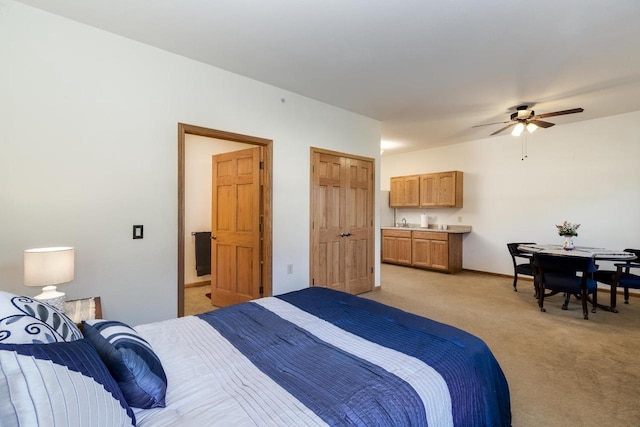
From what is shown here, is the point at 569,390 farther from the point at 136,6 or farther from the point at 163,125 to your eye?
the point at 136,6

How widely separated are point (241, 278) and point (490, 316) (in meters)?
3.10

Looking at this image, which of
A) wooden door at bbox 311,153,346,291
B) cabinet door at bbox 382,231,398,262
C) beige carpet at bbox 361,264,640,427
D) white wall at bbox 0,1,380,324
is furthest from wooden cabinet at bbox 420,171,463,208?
white wall at bbox 0,1,380,324

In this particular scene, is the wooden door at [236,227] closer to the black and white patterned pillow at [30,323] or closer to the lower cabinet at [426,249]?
the black and white patterned pillow at [30,323]

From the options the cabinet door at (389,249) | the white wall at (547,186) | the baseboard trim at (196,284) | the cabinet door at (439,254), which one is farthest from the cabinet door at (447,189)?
the baseboard trim at (196,284)

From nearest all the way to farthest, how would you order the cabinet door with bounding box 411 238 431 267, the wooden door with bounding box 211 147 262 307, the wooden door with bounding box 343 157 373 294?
the wooden door with bounding box 211 147 262 307 < the wooden door with bounding box 343 157 373 294 < the cabinet door with bounding box 411 238 431 267

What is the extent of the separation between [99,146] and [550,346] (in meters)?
4.38

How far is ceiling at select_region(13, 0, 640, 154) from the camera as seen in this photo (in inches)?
84.2

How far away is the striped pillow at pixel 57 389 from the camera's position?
2.21ft

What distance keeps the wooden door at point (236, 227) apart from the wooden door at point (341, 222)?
2.50ft

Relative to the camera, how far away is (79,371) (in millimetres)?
836

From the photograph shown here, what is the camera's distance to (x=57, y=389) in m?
0.74

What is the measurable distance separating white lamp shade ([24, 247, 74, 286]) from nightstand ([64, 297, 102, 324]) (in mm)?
239

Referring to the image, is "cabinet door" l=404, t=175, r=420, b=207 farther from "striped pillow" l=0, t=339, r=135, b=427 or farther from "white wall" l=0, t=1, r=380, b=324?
"striped pillow" l=0, t=339, r=135, b=427

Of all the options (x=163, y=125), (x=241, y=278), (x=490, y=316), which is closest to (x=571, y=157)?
(x=490, y=316)
